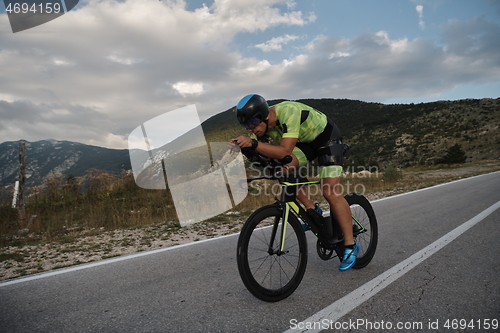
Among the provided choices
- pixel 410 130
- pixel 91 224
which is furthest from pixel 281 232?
pixel 410 130

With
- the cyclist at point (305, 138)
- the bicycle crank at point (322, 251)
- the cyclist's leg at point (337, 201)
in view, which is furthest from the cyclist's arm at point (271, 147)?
the bicycle crank at point (322, 251)

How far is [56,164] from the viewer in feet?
608

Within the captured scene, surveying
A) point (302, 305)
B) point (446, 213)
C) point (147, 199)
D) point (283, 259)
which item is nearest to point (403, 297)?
point (302, 305)

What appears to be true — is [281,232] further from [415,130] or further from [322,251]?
[415,130]

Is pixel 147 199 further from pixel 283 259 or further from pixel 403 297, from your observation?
pixel 403 297

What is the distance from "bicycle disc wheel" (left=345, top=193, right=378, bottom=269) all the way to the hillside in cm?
4123

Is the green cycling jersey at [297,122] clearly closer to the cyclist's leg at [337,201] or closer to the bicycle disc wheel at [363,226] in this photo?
the cyclist's leg at [337,201]

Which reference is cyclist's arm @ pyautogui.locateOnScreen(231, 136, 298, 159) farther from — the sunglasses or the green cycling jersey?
the sunglasses

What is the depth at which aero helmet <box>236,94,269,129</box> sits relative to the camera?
8.79 ft

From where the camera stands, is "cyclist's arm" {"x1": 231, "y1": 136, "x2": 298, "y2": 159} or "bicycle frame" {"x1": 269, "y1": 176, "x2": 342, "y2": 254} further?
"bicycle frame" {"x1": 269, "y1": 176, "x2": 342, "y2": 254}

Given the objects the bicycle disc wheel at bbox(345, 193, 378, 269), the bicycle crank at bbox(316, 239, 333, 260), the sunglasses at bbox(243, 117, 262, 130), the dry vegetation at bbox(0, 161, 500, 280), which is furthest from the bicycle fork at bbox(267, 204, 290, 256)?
the dry vegetation at bbox(0, 161, 500, 280)

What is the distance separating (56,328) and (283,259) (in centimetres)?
190

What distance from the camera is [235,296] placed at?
2.77 meters

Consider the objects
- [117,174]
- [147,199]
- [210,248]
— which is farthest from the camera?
[117,174]
